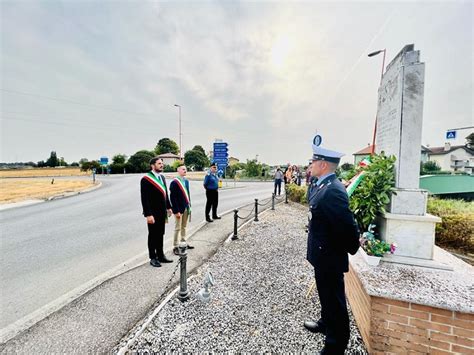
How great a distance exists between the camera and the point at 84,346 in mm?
2348

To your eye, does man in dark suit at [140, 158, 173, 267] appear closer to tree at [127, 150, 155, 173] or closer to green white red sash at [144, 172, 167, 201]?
green white red sash at [144, 172, 167, 201]

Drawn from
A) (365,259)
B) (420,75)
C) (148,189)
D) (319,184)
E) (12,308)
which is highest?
(420,75)

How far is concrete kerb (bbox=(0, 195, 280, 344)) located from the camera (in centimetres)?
260

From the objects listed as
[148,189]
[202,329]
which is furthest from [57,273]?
[202,329]

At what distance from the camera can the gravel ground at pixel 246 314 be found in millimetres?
2354

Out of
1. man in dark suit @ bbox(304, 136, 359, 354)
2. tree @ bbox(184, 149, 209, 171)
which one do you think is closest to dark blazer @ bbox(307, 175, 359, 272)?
man in dark suit @ bbox(304, 136, 359, 354)

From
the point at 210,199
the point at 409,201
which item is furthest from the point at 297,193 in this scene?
the point at 409,201

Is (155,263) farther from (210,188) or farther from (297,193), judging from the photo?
(297,193)

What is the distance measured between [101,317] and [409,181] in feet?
Answer: 15.0

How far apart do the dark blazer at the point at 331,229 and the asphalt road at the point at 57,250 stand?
3.91 metres

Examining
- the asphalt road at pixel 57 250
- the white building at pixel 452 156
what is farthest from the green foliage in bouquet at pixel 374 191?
the white building at pixel 452 156

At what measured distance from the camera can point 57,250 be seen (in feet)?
16.6

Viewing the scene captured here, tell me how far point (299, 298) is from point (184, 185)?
327cm

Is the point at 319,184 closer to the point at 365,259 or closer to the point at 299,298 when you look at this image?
the point at 365,259
